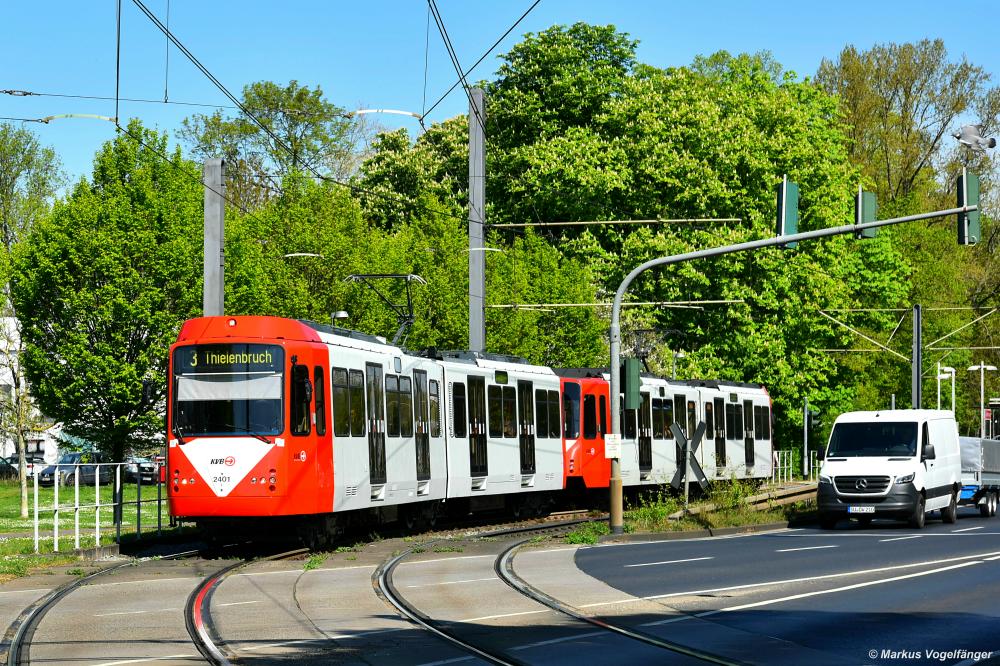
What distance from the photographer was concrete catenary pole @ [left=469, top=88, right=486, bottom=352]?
112 feet

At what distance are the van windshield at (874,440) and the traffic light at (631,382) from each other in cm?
583

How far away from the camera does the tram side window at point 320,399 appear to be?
22.4 metres

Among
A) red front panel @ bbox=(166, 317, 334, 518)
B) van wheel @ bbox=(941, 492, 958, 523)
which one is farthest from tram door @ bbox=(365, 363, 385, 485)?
van wheel @ bbox=(941, 492, 958, 523)

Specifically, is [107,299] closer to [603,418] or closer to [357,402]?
[603,418]

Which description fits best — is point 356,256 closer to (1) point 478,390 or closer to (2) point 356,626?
(1) point 478,390

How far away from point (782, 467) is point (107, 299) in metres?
28.4

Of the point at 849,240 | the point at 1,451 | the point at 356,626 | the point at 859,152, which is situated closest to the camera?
the point at 356,626

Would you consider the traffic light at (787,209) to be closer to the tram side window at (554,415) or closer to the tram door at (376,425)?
the tram door at (376,425)

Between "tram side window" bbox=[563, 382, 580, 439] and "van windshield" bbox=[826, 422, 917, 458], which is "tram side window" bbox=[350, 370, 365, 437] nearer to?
"tram side window" bbox=[563, 382, 580, 439]

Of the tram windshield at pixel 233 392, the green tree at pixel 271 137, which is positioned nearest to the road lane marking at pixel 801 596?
the tram windshield at pixel 233 392

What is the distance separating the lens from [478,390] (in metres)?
29.9

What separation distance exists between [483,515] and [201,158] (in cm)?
3845

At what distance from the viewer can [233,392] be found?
22047mm

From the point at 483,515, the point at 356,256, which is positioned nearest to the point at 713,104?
the point at 356,256
